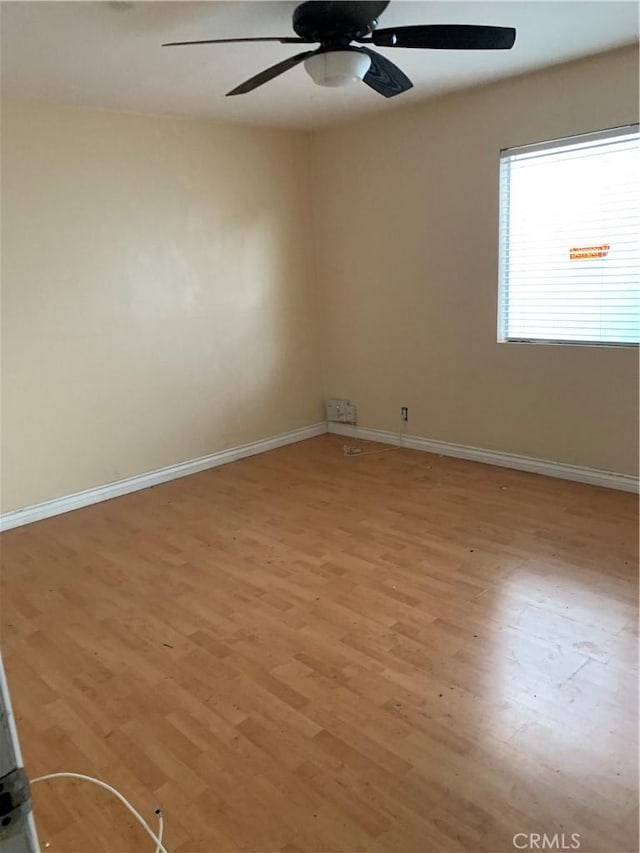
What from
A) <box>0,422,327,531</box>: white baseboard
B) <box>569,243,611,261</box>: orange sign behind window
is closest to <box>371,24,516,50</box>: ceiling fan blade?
<box>569,243,611,261</box>: orange sign behind window

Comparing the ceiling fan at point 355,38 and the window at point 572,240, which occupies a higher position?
the ceiling fan at point 355,38

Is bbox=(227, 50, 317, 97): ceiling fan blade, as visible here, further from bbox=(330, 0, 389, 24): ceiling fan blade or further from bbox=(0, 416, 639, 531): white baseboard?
bbox=(0, 416, 639, 531): white baseboard

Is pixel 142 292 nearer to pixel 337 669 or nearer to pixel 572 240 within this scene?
pixel 572 240

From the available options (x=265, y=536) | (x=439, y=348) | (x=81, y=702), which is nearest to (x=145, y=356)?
(x=265, y=536)

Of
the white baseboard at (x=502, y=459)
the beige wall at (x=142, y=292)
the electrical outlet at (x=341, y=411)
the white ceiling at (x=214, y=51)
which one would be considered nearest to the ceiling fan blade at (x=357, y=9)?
the white ceiling at (x=214, y=51)

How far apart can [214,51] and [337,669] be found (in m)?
2.76

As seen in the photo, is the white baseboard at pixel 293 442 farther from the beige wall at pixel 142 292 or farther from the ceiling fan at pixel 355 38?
the ceiling fan at pixel 355 38

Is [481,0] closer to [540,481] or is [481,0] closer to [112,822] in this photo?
[540,481]

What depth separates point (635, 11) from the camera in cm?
274

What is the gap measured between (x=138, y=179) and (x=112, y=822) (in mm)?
3663

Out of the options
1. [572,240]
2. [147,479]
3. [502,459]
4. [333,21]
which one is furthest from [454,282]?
[147,479]

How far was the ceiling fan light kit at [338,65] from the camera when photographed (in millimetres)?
2453

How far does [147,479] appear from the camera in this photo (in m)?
4.41

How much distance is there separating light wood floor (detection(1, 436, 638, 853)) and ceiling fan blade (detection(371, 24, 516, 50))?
2.20m
